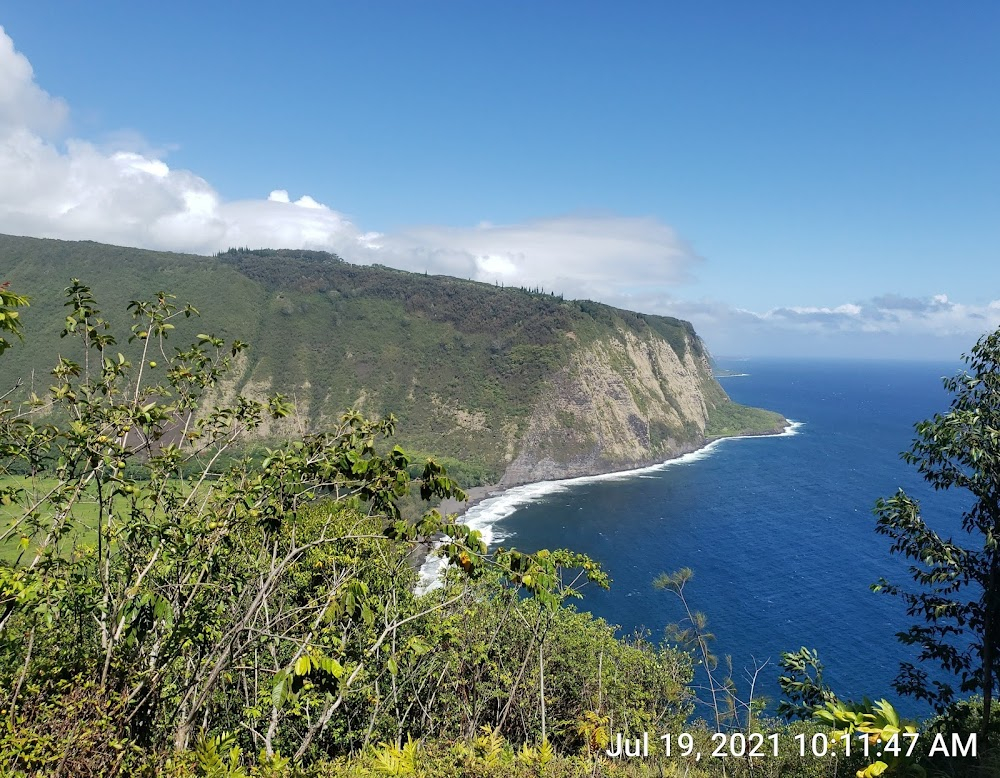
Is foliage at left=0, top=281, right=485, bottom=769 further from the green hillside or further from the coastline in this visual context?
the green hillside

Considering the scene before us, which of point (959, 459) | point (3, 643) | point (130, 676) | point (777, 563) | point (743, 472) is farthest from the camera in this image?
point (743, 472)

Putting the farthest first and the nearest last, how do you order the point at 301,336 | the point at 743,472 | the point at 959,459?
the point at 301,336 < the point at 743,472 < the point at 959,459

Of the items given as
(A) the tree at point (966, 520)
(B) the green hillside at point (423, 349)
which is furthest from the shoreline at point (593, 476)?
(A) the tree at point (966, 520)

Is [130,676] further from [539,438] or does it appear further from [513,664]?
[539,438]

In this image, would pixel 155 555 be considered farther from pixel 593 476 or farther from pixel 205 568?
pixel 593 476

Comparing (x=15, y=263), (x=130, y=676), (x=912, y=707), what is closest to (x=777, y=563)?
(x=912, y=707)

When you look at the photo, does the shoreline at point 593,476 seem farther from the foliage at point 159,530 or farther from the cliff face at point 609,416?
the foliage at point 159,530
